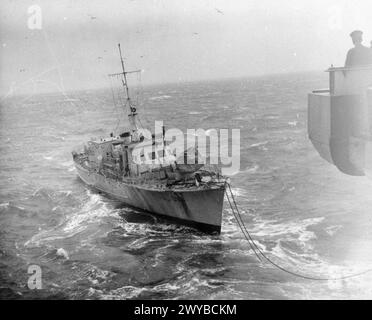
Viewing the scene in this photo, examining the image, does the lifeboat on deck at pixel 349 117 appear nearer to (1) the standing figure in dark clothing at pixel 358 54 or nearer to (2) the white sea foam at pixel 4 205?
(1) the standing figure in dark clothing at pixel 358 54

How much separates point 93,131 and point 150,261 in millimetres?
48757

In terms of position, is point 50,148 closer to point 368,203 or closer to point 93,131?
point 93,131

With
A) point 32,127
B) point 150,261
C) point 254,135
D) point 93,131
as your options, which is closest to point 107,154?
point 150,261

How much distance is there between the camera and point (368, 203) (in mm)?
24156

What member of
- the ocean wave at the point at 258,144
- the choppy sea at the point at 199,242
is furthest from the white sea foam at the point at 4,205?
the ocean wave at the point at 258,144

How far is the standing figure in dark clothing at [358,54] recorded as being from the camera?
12304 millimetres

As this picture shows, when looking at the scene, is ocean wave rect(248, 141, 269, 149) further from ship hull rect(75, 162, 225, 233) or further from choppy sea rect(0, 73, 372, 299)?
ship hull rect(75, 162, 225, 233)

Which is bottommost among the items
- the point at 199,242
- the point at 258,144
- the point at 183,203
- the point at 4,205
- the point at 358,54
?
the point at 199,242

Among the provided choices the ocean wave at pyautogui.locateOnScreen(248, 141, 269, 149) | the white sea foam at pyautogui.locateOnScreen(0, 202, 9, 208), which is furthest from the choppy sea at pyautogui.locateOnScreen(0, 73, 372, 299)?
the ocean wave at pyautogui.locateOnScreen(248, 141, 269, 149)

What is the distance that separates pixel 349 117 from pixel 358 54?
2005 mm

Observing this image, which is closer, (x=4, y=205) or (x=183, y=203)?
(x=183, y=203)

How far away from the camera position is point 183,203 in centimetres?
2252

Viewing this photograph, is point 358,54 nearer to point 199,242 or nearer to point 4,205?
point 199,242

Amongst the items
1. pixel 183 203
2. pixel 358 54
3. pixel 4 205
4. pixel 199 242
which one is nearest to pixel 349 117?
pixel 358 54
